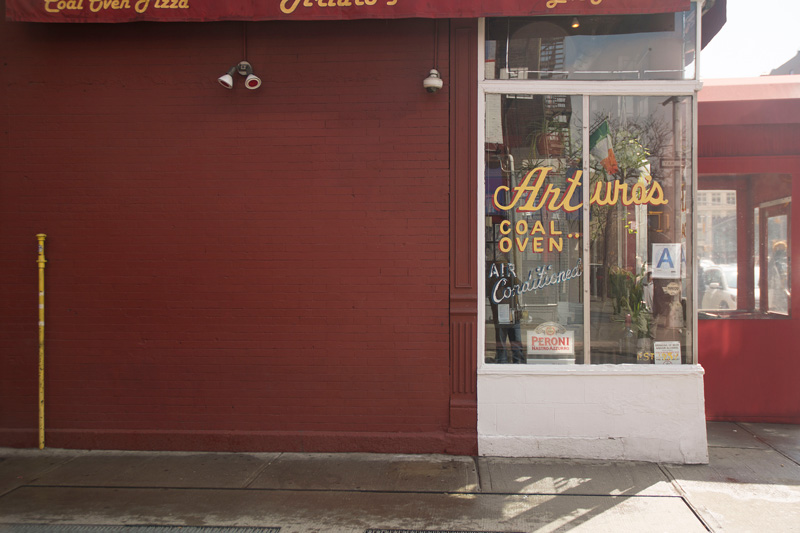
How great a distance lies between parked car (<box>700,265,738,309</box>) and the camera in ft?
22.1

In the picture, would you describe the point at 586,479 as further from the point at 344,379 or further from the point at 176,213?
the point at 176,213

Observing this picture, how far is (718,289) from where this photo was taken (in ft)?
22.3

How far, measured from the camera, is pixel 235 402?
18.9 ft

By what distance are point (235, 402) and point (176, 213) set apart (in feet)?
6.34

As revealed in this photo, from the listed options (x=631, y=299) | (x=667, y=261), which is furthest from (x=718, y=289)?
(x=631, y=299)

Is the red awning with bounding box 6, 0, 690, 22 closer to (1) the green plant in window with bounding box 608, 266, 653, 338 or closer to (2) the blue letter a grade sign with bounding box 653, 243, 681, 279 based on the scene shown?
(2) the blue letter a grade sign with bounding box 653, 243, 681, 279

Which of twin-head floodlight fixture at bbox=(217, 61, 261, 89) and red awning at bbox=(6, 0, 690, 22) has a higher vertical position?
red awning at bbox=(6, 0, 690, 22)

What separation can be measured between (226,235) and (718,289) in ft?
18.0

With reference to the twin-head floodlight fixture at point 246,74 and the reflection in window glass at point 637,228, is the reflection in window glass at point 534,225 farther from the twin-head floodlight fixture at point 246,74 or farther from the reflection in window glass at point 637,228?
the twin-head floodlight fixture at point 246,74

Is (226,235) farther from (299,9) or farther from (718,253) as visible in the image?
(718,253)

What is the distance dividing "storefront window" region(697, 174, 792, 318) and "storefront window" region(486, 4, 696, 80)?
192 centimetres

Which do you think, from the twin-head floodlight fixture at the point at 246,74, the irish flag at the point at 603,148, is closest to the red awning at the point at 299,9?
the twin-head floodlight fixture at the point at 246,74

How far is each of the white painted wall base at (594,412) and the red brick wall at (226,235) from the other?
0.54 meters

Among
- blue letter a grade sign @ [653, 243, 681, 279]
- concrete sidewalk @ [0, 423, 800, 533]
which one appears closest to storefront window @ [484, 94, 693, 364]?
blue letter a grade sign @ [653, 243, 681, 279]
